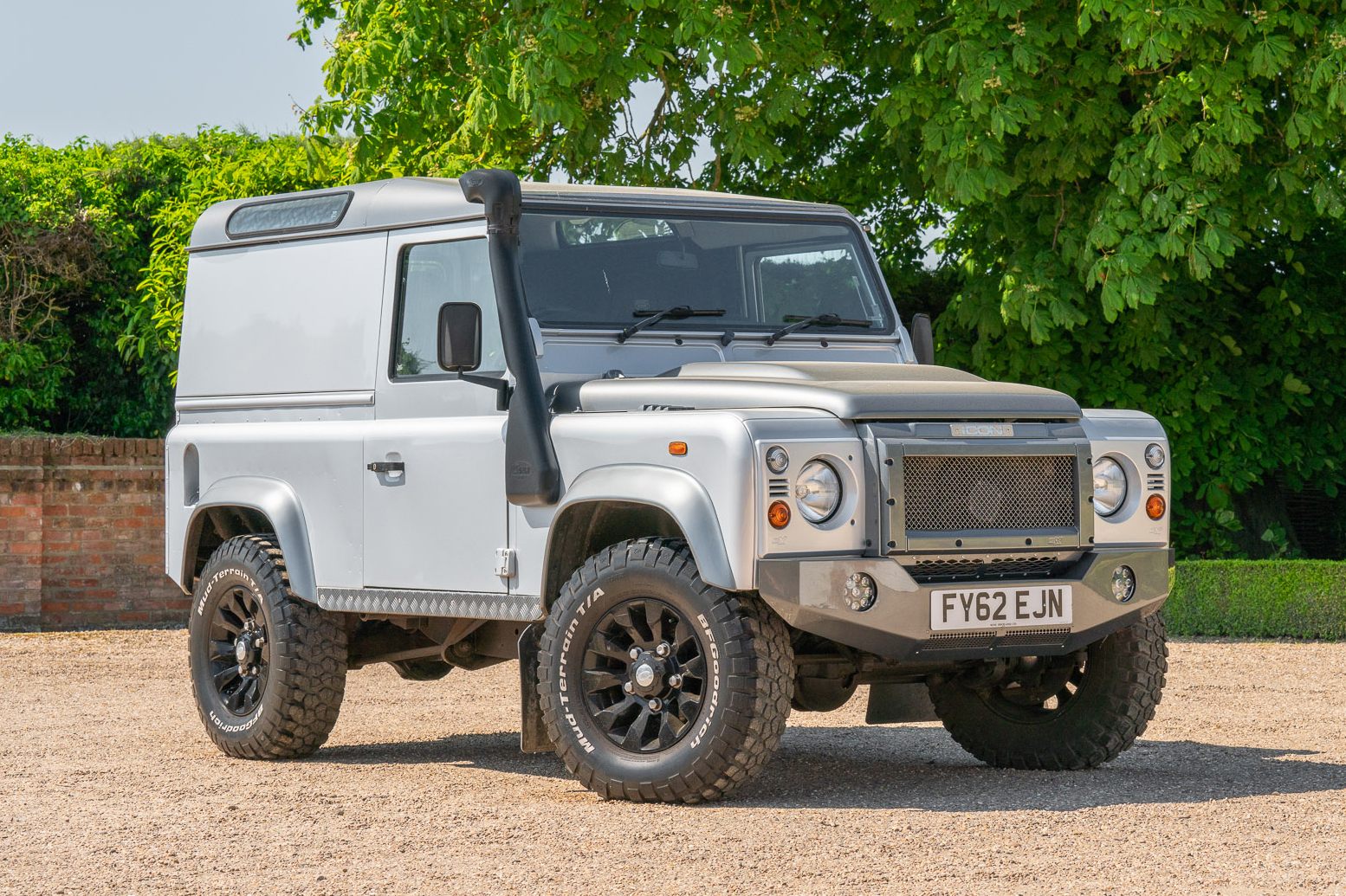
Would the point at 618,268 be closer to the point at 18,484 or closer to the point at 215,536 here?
the point at 215,536

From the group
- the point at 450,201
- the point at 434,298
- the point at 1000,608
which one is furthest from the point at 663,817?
the point at 450,201

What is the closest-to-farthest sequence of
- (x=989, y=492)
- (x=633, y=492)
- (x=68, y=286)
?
1. (x=633, y=492)
2. (x=989, y=492)
3. (x=68, y=286)

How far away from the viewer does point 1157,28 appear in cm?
1170

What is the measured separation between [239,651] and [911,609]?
3360 mm

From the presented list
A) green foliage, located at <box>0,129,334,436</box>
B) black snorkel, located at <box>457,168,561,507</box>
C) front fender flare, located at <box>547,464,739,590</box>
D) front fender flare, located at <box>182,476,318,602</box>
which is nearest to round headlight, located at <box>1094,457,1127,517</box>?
front fender flare, located at <box>547,464,739,590</box>

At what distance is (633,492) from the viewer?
6.27m

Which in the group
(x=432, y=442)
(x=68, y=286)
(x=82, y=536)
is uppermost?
(x=68, y=286)

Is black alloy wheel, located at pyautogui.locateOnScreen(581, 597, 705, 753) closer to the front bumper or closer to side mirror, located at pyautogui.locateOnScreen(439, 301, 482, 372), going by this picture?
the front bumper

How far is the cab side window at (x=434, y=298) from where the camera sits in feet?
23.3

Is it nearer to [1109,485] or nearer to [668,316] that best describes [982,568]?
[1109,485]

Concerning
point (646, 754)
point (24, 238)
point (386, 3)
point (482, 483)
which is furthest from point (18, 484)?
point (646, 754)

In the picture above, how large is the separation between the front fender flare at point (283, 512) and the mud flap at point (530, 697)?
1.29 metres

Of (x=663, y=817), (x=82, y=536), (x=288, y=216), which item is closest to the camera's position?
(x=663, y=817)

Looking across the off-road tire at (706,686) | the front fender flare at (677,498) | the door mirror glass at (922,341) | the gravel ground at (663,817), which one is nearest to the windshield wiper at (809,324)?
the door mirror glass at (922,341)
